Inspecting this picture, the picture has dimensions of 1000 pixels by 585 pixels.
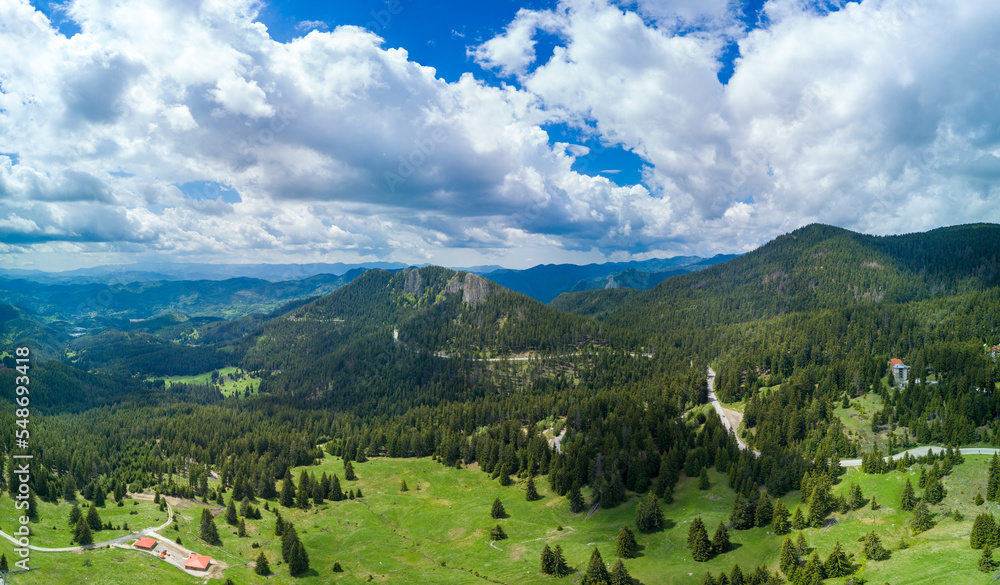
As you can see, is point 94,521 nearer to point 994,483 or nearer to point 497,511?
point 497,511

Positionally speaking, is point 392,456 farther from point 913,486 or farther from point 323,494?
point 913,486

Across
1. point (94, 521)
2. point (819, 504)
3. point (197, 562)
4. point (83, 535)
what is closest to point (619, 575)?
point (819, 504)

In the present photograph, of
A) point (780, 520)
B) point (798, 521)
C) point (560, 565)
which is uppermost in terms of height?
point (798, 521)

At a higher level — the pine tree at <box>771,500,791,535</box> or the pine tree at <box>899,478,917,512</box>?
the pine tree at <box>899,478,917,512</box>

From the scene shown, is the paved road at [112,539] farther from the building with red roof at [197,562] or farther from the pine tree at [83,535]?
the building with red roof at [197,562]

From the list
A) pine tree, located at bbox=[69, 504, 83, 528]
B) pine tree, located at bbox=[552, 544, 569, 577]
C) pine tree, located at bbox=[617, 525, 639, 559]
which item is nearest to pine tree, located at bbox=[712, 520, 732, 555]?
pine tree, located at bbox=[617, 525, 639, 559]

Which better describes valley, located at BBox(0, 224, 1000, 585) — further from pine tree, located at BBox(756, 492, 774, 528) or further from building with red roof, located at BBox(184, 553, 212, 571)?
building with red roof, located at BBox(184, 553, 212, 571)
